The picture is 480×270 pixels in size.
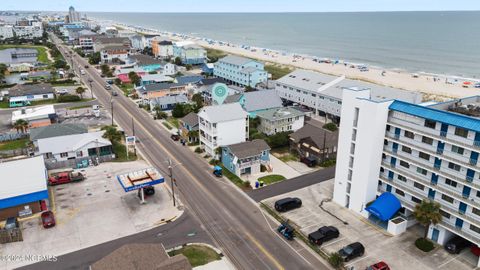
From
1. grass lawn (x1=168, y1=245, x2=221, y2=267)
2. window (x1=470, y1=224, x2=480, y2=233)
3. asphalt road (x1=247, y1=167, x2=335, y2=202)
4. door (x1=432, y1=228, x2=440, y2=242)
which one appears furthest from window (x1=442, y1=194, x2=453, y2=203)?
grass lawn (x1=168, y1=245, x2=221, y2=267)

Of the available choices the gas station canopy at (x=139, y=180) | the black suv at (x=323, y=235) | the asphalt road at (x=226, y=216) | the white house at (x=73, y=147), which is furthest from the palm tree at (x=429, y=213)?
the white house at (x=73, y=147)

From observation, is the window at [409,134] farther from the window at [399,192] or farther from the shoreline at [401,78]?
the shoreline at [401,78]

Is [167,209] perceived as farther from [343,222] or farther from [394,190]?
[394,190]

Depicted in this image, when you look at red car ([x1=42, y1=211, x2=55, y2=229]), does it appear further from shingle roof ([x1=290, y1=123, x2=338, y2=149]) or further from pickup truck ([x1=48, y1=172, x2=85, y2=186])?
shingle roof ([x1=290, y1=123, x2=338, y2=149])

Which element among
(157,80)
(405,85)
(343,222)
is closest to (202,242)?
(343,222)

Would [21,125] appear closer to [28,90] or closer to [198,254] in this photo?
[28,90]
